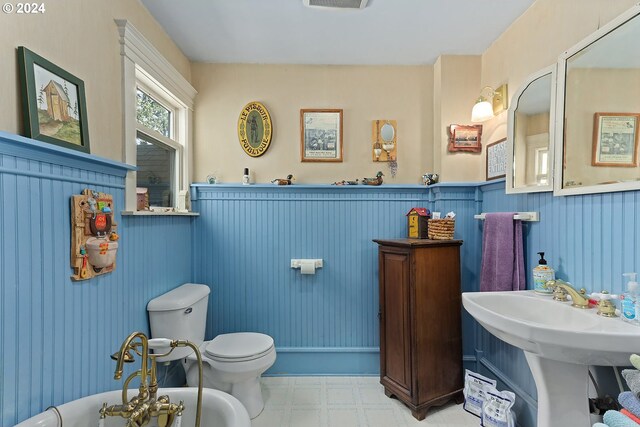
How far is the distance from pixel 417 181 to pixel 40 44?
235cm

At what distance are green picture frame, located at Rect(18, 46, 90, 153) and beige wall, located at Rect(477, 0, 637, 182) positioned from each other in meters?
2.36

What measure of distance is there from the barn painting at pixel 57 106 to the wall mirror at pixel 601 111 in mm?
2294

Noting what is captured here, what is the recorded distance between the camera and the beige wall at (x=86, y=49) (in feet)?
3.37

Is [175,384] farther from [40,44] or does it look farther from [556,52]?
[556,52]

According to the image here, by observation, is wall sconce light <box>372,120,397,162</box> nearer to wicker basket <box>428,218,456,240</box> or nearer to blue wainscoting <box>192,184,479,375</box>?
blue wainscoting <box>192,184,479,375</box>

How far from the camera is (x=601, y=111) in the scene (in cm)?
134

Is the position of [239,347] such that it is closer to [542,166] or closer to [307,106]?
[307,106]

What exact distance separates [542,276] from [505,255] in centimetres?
25

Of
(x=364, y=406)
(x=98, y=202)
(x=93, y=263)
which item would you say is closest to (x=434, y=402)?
(x=364, y=406)

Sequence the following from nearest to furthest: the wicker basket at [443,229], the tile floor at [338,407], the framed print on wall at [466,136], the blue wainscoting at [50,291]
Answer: the blue wainscoting at [50,291] → the tile floor at [338,407] → the wicker basket at [443,229] → the framed print on wall at [466,136]

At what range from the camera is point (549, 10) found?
1668 millimetres

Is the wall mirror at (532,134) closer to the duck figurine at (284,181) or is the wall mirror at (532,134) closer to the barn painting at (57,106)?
the duck figurine at (284,181)

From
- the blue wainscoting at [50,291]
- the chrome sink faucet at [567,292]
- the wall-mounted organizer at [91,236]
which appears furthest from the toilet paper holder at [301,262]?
the chrome sink faucet at [567,292]

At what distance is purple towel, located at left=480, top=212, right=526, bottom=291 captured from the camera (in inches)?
69.2
